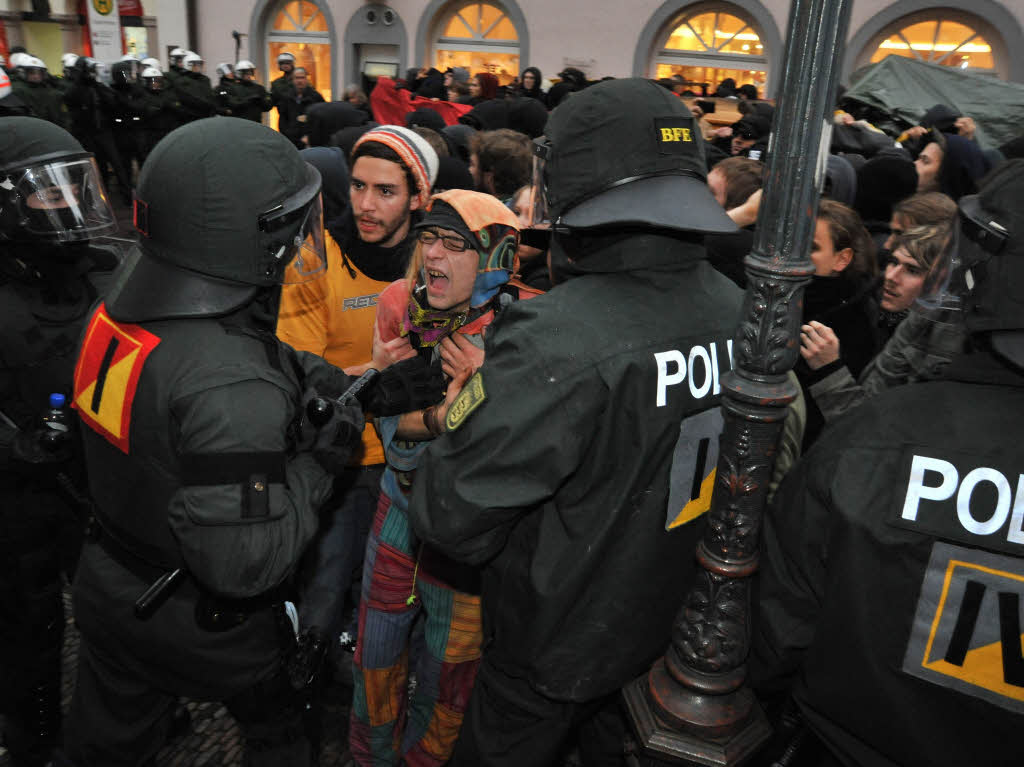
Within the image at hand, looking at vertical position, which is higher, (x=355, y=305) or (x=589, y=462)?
(x=589, y=462)

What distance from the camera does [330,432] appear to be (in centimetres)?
192

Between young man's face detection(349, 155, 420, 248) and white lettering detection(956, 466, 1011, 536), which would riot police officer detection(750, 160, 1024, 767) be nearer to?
white lettering detection(956, 466, 1011, 536)

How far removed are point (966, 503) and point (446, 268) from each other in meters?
1.59

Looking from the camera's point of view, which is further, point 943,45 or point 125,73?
point 943,45

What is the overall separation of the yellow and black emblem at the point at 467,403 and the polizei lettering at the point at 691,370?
356 mm

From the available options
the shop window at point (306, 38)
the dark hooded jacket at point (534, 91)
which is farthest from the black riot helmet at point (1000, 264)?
the shop window at point (306, 38)

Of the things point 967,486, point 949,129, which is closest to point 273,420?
point 967,486

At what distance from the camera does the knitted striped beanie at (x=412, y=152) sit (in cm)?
307

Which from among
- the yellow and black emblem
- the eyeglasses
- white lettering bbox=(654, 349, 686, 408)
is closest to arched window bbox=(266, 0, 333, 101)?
the eyeglasses

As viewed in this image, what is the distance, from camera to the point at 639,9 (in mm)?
14961

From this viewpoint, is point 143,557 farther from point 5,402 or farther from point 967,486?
point 967,486

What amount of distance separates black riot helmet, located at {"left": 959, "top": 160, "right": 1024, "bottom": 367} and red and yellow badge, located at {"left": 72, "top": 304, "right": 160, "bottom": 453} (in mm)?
1641

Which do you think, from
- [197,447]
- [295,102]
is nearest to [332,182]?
[197,447]

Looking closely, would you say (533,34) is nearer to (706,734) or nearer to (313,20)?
(313,20)
